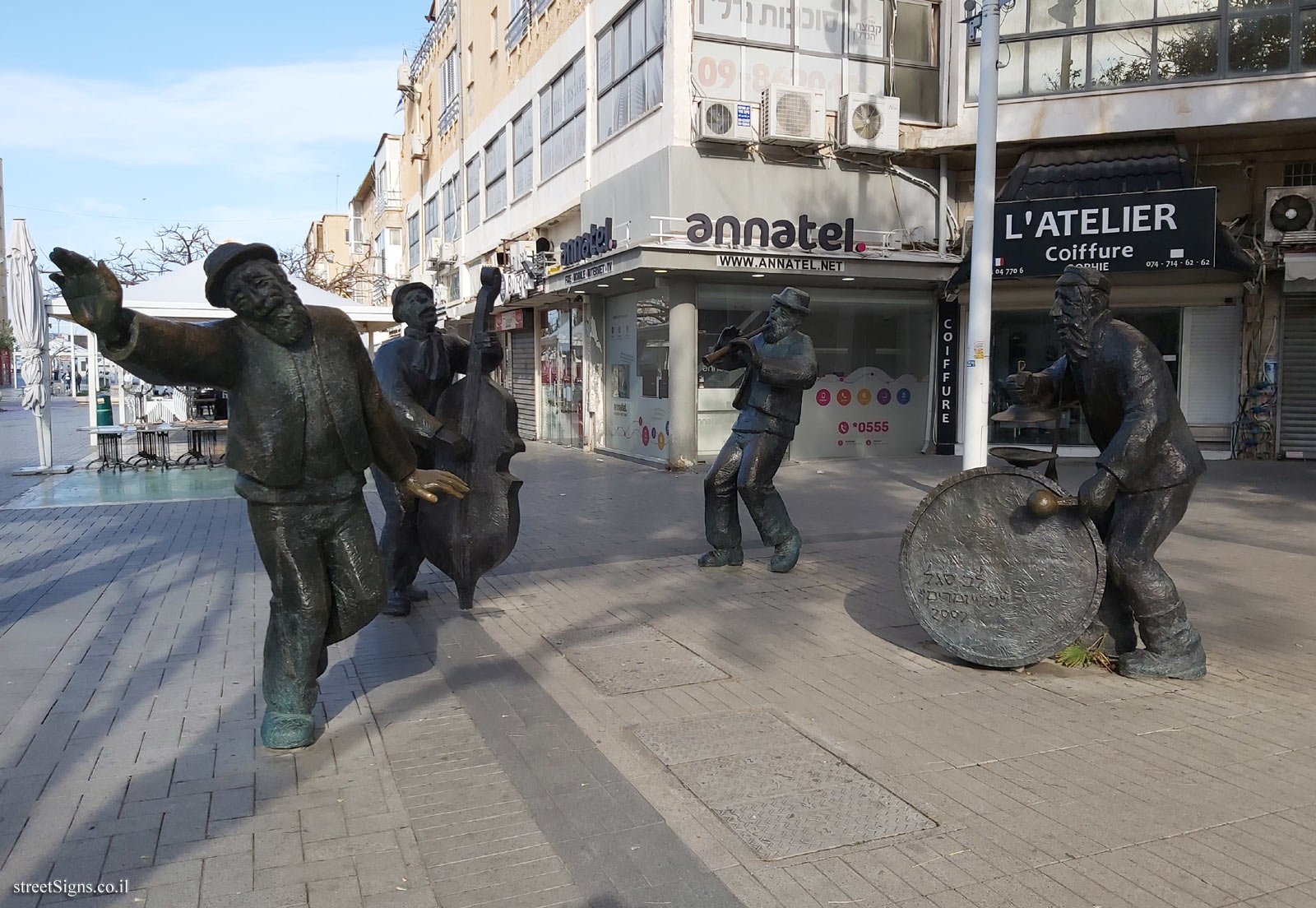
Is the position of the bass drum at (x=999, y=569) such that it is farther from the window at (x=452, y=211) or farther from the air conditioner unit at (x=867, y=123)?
the window at (x=452, y=211)

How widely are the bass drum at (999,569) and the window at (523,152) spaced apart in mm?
18057

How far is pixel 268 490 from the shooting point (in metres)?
3.84

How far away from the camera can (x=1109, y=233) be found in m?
14.0

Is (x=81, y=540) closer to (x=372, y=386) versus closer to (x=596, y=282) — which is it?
(x=372, y=386)

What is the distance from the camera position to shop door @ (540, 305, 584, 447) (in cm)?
1925

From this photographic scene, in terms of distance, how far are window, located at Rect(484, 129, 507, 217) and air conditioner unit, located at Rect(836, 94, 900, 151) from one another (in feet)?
37.5

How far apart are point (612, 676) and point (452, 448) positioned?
1.47 metres

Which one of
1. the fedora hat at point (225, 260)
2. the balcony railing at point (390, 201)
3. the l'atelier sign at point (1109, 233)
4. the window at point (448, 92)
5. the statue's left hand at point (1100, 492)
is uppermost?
the window at point (448, 92)

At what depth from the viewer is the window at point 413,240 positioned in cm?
3831

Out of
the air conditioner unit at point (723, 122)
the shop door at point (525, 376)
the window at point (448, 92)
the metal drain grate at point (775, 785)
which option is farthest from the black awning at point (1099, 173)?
the window at point (448, 92)

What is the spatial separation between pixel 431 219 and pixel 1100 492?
109 ft

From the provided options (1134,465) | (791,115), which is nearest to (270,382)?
(1134,465)

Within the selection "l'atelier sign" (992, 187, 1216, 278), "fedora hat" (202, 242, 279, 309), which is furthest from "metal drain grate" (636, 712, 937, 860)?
"l'atelier sign" (992, 187, 1216, 278)

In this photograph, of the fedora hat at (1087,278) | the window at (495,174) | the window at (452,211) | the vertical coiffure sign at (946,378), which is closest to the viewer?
the fedora hat at (1087,278)
